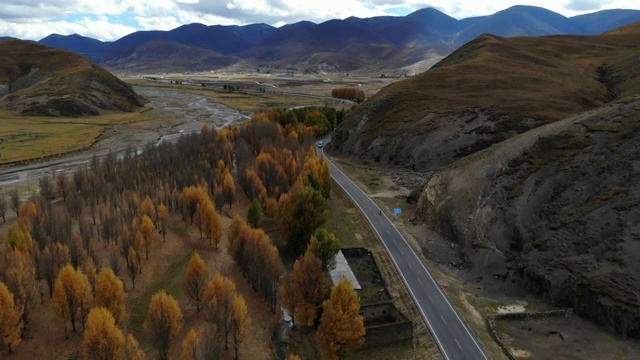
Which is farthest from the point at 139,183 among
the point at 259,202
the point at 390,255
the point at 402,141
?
the point at 402,141

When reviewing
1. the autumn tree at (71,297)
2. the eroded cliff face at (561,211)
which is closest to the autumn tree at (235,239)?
the autumn tree at (71,297)

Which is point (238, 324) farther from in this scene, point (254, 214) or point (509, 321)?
point (509, 321)

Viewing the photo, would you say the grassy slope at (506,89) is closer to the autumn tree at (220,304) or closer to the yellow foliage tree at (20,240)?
the autumn tree at (220,304)

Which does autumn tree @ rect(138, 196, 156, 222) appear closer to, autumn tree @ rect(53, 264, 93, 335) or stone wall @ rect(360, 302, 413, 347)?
autumn tree @ rect(53, 264, 93, 335)

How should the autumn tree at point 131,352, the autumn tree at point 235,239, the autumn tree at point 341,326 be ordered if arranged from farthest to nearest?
the autumn tree at point 235,239, the autumn tree at point 341,326, the autumn tree at point 131,352

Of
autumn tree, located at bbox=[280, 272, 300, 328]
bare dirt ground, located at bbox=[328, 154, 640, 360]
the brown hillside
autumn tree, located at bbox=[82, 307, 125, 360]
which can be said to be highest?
the brown hillside

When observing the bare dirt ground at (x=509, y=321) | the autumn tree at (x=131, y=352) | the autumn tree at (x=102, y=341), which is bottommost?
the bare dirt ground at (x=509, y=321)

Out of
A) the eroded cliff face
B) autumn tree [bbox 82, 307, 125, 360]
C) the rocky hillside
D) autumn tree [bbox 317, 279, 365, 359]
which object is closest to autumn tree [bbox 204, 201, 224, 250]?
autumn tree [bbox 317, 279, 365, 359]
